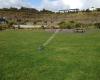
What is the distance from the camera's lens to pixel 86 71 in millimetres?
11555

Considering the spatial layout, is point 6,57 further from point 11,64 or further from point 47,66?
point 47,66

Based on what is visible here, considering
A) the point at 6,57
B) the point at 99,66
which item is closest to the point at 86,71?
the point at 99,66

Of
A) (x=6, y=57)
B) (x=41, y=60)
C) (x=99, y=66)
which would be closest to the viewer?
(x=99, y=66)

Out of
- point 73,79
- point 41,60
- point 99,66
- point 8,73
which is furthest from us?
point 41,60

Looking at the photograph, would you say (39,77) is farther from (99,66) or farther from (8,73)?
(99,66)

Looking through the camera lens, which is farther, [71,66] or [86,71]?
[71,66]

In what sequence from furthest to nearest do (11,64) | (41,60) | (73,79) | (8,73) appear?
(41,60) < (11,64) < (8,73) < (73,79)

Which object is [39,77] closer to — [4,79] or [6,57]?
[4,79]

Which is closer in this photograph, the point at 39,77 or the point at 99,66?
the point at 39,77

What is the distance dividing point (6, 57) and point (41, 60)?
97.4 inches

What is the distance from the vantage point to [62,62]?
13.8 meters

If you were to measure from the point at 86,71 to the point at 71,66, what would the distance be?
1.31 m

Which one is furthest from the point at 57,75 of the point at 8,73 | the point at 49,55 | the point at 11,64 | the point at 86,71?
the point at 49,55

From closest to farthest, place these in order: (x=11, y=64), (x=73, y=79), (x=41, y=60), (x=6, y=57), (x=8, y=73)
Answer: (x=73, y=79) < (x=8, y=73) < (x=11, y=64) < (x=41, y=60) < (x=6, y=57)
